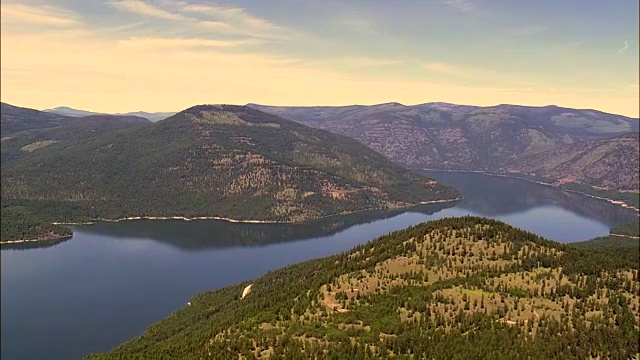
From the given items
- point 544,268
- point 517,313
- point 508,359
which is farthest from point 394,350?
point 544,268

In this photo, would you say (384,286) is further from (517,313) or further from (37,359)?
(37,359)

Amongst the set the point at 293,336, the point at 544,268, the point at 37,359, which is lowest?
the point at 37,359

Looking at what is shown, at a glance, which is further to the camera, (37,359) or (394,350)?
(37,359)

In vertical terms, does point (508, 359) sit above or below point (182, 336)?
above

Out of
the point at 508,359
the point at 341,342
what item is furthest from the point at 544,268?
the point at 341,342

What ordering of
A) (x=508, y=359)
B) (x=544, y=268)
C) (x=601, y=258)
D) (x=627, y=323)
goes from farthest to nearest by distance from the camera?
(x=601, y=258), (x=544, y=268), (x=627, y=323), (x=508, y=359)

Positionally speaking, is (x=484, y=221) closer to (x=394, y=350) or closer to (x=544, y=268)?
(x=544, y=268)

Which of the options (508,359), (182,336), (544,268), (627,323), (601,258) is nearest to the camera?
(508,359)
